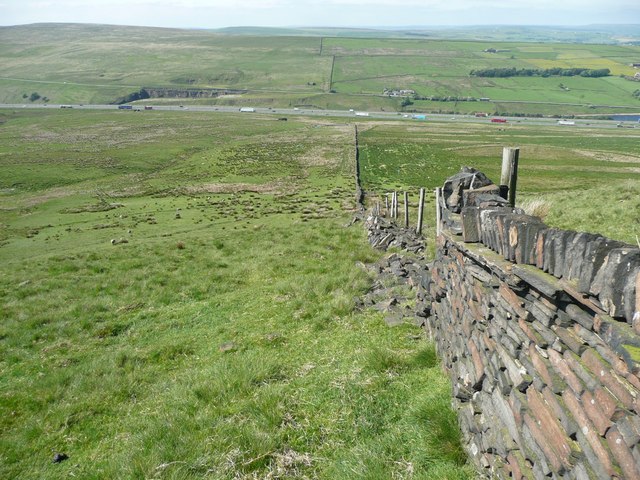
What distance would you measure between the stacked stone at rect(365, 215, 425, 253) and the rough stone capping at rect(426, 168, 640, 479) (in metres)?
10.2

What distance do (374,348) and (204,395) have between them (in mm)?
3555

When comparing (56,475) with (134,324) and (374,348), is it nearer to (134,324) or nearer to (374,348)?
(374,348)

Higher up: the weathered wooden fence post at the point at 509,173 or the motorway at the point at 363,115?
the weathered wooden fence post at the point at 509,173

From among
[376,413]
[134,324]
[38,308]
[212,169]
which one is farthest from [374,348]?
[212,169]

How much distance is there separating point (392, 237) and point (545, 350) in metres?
14.7

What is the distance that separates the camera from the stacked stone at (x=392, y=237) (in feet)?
57.3

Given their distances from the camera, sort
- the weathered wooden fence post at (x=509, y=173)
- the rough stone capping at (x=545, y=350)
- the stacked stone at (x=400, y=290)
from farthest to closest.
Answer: the stacked stone at (x=400, y=290) → the weathered wooden fence post at (x=509, y=173) → the rough stone capping at (x=545, y=350)

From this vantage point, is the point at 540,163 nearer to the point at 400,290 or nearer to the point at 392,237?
the point at 392,237

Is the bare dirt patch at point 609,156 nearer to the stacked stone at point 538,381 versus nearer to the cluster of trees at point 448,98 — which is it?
the stacked stone at point 538,381

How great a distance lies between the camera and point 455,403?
673cm

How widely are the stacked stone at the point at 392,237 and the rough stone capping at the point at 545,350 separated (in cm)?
1022

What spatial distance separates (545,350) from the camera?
4559mm

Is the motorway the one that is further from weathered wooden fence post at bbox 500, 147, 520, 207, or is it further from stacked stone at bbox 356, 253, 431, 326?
weathered wooden fence post at bbox 500, 147, 520, 207

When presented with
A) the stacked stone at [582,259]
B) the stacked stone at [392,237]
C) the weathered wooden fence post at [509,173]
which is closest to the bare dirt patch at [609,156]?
the stacked stone at [392,237]
